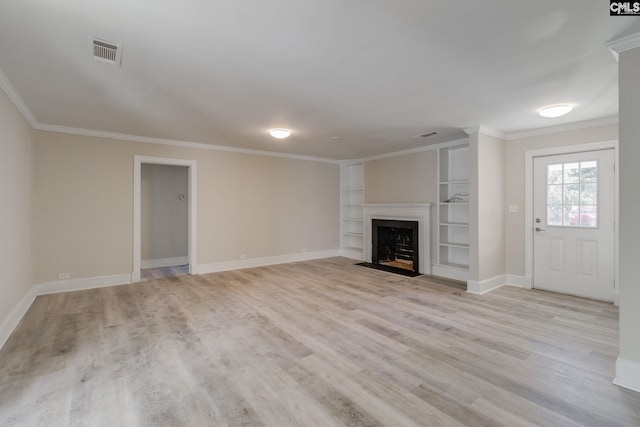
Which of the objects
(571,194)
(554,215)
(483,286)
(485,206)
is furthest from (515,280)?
(571,194)

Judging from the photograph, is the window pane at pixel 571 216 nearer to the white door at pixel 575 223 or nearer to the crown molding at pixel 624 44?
the white door at pixel 575 223

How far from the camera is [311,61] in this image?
2463 millimetres

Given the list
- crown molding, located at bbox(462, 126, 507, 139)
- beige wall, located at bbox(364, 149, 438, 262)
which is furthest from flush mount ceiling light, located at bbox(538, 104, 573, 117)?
beige wall, located at bbox(364, 149, 438, 262)

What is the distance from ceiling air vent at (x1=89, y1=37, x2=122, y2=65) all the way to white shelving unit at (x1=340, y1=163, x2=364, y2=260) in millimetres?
5842

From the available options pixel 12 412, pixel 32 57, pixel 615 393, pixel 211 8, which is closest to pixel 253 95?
pixel 211 8

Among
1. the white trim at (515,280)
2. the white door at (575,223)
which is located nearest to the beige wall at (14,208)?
the white trim at (515,280)

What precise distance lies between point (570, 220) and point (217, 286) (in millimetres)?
5472

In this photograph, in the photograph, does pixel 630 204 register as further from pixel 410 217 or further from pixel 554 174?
pixel 410 217

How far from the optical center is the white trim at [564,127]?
4020 millimetres

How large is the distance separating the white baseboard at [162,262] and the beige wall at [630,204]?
7065 mm

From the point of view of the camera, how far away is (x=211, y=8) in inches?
70.6

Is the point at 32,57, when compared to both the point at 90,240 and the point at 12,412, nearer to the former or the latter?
the point at 12,412

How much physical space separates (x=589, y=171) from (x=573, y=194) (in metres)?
0.36

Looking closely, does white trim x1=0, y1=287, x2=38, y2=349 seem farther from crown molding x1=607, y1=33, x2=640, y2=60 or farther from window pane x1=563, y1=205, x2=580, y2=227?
window pane x1=563, y1=205, x2=580, y2=227
